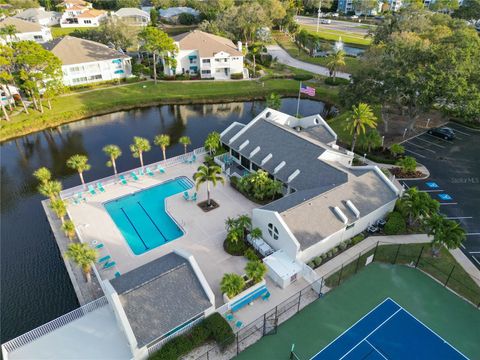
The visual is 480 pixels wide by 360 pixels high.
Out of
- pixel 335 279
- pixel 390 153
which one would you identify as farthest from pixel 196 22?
pixel 335 279

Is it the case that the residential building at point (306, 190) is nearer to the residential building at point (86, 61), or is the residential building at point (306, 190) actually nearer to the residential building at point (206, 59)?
the residential building at point (206, 59)

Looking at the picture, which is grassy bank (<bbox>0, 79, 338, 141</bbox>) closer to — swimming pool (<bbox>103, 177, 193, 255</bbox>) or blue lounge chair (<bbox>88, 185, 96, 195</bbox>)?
blue lounge chair (<bbox>88, 185, 96, 195</bbox>)

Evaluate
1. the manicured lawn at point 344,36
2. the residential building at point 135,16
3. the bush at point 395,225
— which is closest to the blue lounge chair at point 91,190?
the bush at point 395,225

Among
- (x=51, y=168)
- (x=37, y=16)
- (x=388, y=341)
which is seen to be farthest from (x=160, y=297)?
(x=37, y=16)

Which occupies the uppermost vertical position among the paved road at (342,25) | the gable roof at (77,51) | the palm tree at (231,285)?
the gable roof at (77,51)

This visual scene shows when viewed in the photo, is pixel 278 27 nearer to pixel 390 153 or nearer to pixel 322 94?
pixel 322 94

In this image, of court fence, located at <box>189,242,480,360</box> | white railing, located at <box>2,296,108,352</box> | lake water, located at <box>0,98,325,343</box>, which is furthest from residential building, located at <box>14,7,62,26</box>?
court fence, located at <box>189,242,480,360</box>

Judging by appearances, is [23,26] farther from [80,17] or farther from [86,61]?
[86,61]
